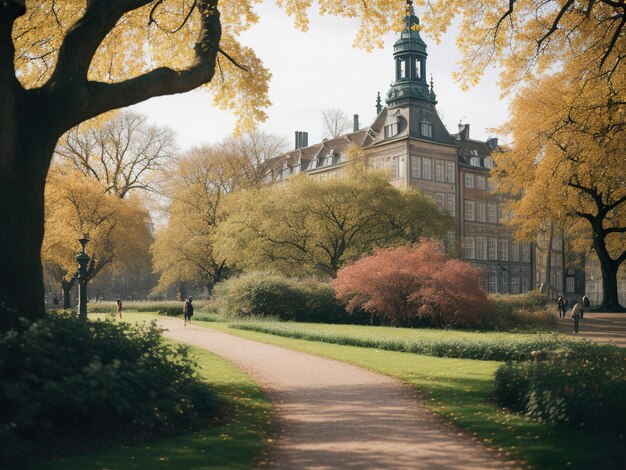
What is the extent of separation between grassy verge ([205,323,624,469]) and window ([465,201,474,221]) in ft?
173

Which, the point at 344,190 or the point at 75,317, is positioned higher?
the point at 344,190

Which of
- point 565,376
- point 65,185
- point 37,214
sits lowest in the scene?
point 565,376

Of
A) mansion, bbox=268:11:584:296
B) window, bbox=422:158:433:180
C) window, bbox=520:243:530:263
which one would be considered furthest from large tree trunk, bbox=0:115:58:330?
window, bbox=520:243:530:263

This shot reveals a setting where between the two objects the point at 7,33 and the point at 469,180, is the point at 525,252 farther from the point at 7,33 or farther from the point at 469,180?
the point at 7,33

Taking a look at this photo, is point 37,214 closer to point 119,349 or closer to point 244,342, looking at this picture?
point 119,349

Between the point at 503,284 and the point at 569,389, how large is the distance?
66.9 meters

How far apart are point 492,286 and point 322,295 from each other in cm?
4059

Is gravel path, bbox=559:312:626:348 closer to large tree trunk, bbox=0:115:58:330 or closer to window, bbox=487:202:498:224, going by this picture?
large tree trunk, bbox=0:115:58:330

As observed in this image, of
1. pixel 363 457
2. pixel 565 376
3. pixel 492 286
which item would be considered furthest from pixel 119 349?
pixel 492 286

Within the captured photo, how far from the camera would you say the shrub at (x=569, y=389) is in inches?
342

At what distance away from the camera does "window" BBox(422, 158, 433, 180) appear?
6557 cm

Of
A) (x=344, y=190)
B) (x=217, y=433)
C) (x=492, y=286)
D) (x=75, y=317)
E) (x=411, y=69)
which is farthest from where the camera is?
(x=492, y=286)

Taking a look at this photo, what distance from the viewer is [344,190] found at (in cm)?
4266

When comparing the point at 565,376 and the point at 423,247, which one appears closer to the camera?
the point at 565,376
